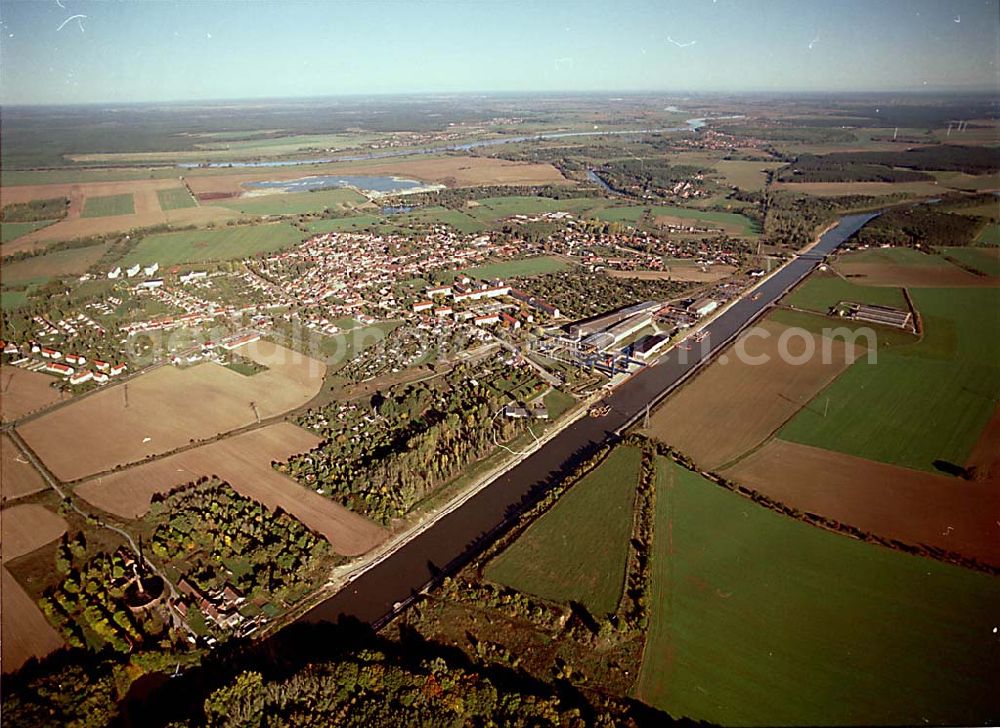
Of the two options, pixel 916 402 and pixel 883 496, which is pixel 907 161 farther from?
pixel 883 496

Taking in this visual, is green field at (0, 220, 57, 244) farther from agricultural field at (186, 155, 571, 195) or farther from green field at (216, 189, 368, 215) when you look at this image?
agricultural field at (186, 155, 571, 195)

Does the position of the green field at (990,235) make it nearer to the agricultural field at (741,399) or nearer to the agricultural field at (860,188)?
the agricultural field at (860,188)

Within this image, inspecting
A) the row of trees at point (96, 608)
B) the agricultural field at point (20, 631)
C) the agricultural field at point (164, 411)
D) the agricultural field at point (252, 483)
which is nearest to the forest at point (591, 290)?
the agricultural field at point (164, 411)

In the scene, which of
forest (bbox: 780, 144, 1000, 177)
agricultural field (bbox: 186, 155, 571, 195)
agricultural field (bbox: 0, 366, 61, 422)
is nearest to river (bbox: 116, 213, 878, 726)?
agricultural field (bbox: 0, 366, 61, 422)

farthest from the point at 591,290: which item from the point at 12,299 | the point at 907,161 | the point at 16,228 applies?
the point at 907,161

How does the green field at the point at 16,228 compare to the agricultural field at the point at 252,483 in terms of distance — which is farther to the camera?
the green field at the point at 16,228

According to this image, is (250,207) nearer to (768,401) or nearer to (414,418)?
(414,418)
